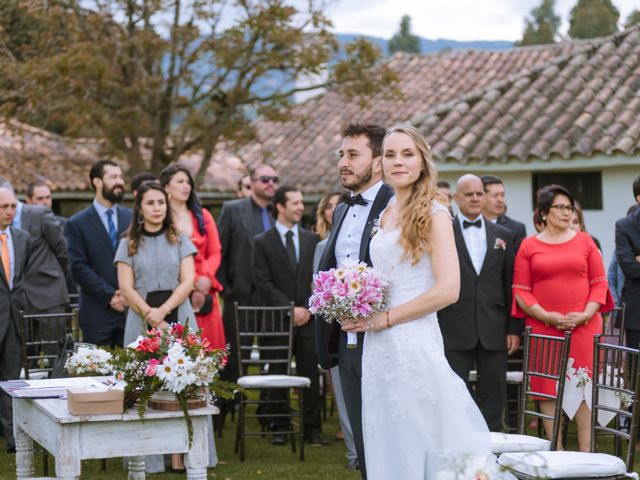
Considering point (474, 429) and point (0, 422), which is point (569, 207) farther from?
point (0, 422)

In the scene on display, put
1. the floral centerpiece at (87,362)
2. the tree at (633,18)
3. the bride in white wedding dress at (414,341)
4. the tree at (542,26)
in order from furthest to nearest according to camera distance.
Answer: the tree at (542,26) < the tree at (633,18) < the floral centerpiece at (87,362) < the bride in white wedding dress at (414,341)

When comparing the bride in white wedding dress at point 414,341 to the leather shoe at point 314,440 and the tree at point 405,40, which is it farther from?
the tree at point 405,40

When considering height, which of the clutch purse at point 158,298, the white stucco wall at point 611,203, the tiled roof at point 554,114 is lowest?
the clutch purse at point 158,298

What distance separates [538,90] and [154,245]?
13.8 metres

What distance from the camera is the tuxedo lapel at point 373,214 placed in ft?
18.6

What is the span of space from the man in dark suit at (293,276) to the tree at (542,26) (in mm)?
37017

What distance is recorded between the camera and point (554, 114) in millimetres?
19281

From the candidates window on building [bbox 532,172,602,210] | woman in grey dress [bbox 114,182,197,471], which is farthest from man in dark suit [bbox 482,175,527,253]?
window on building [bbox 532,172,602,210]

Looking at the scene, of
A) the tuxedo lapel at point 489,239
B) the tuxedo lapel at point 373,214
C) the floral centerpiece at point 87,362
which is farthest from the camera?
the tuxedo lapel at point 489,239

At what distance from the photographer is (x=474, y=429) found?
205 inches

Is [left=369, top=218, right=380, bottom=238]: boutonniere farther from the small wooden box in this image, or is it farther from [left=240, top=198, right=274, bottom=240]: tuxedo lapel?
[left=240, top=198, right=274, bottom=240]: tuxedo lapel

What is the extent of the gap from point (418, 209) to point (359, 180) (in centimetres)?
88

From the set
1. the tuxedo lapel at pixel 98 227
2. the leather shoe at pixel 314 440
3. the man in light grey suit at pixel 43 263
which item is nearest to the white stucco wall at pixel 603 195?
the leather shoe at pixel 314 440

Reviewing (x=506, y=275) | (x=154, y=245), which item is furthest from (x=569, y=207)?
(x=154, y=245)
